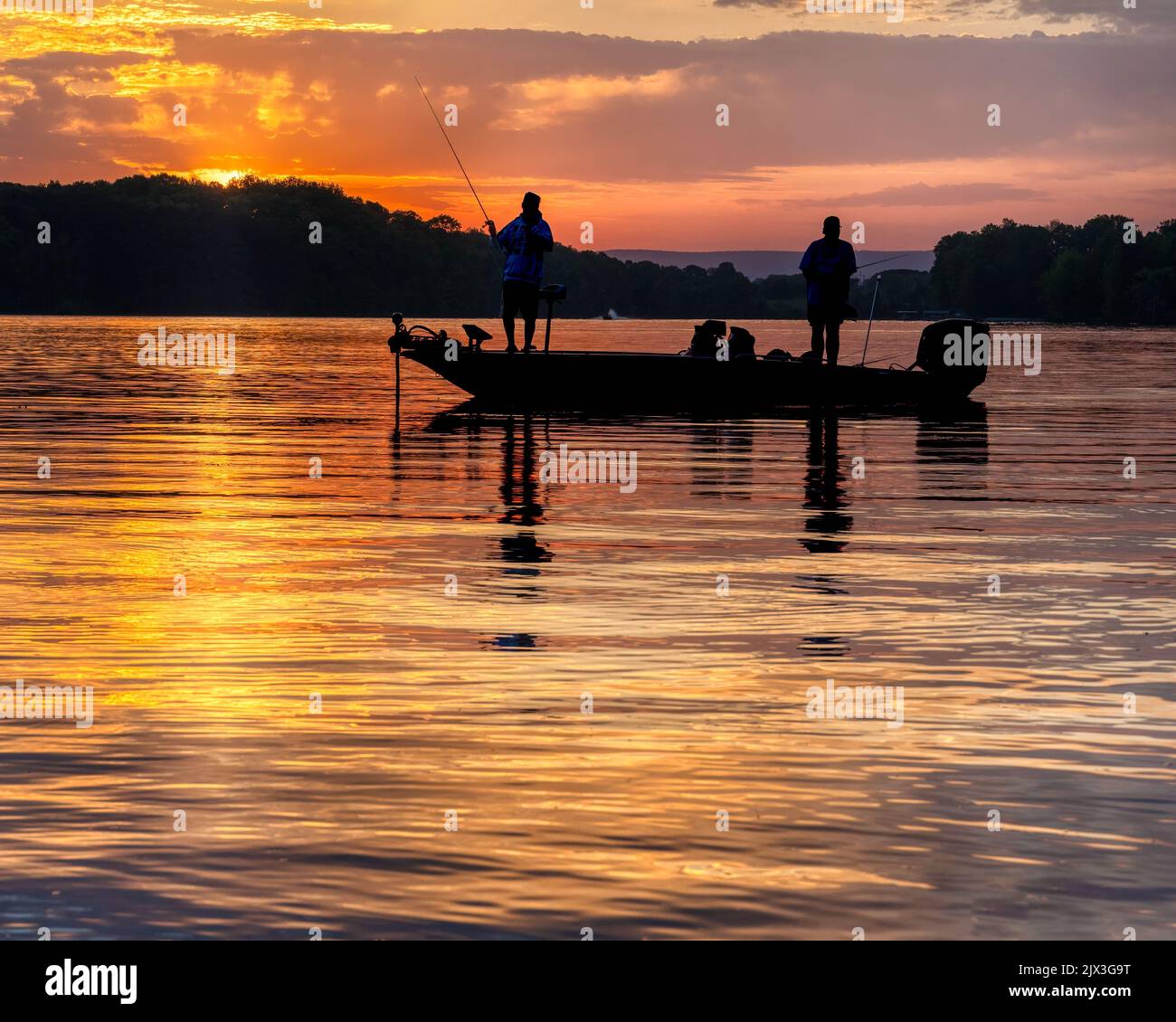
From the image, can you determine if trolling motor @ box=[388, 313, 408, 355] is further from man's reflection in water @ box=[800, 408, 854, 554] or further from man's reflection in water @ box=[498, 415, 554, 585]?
man's reflection in water @ box=[800, 408, 854, 554]

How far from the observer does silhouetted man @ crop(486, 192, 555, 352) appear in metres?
26.6

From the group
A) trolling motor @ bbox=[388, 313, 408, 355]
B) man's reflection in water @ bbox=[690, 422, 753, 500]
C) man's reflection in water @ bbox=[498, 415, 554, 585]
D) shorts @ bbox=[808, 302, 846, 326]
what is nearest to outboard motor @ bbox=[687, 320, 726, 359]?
shorts @ bbox=[808, 302, 846, 326]

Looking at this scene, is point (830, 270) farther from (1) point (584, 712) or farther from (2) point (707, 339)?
(1) point (584, 712)

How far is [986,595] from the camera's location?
36.3 ft

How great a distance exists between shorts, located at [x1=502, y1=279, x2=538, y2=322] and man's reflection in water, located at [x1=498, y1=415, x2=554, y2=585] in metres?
2.78

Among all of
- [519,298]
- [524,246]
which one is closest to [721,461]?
[524,246]

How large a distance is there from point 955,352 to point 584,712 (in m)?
24.1

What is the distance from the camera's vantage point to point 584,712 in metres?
7.78

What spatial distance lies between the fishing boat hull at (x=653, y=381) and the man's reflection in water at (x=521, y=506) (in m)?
4.20

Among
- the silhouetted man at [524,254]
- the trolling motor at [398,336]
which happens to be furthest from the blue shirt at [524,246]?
the trolling motor at [398,336]

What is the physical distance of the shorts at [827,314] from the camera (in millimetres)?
28078
